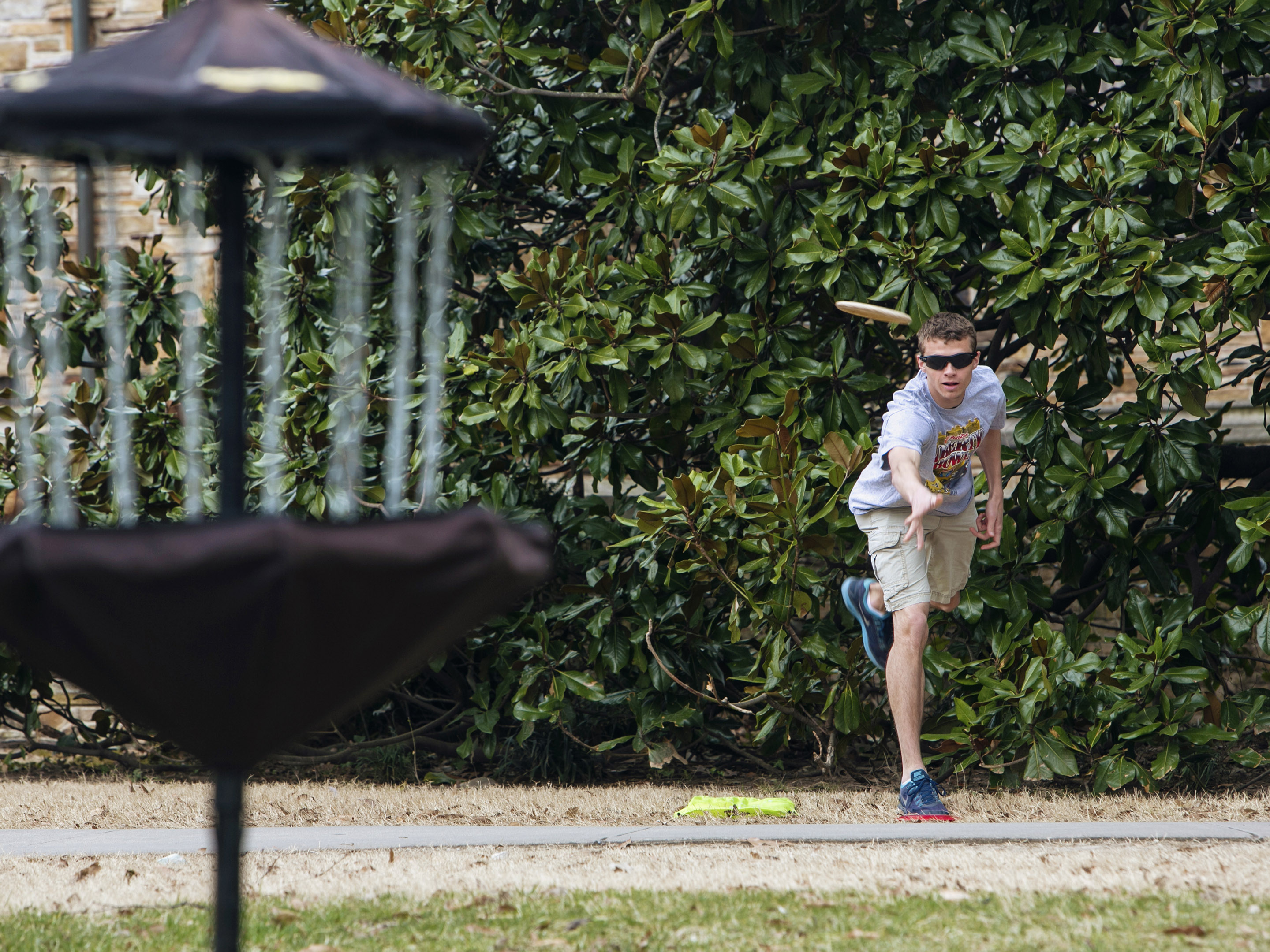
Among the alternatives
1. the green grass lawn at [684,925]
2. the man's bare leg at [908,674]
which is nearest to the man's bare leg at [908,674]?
the man's bare leg at [908,674]

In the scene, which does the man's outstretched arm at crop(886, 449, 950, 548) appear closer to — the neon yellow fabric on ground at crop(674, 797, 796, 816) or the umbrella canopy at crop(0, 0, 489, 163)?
the neon yellow fabric on ground at crop(674, 797, 796, 816)

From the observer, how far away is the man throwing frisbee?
5.04m

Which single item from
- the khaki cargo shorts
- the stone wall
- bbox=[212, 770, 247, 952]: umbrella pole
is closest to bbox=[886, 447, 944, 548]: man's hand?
the khaki cargo shorts

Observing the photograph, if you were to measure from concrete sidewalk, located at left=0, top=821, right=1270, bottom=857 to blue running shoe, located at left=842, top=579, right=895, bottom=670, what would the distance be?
89 centimetres

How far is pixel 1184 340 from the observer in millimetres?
5562

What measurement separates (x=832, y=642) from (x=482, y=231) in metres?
2.74

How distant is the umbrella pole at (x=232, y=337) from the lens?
245cm

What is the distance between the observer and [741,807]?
5.43 metres

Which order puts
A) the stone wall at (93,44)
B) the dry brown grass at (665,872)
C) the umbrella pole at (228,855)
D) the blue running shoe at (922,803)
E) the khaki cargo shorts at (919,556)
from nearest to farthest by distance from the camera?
the umbrella pole at (228,855) < the dry brown grass at (665,872) < the blue running shoe at (922,803) < the khaki cargo shorts at (919,556) < the stone wall at (93,44)

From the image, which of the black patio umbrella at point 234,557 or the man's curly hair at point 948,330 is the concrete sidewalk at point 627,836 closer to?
the man's curly hair at point 948,330

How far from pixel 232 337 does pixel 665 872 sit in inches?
87.3

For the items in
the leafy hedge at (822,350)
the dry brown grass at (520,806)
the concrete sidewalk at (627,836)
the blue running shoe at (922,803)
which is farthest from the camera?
the leafy hedge at (822,350)


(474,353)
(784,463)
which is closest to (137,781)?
(474,353)

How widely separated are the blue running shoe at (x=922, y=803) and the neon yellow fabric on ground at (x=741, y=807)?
23.6 inches
